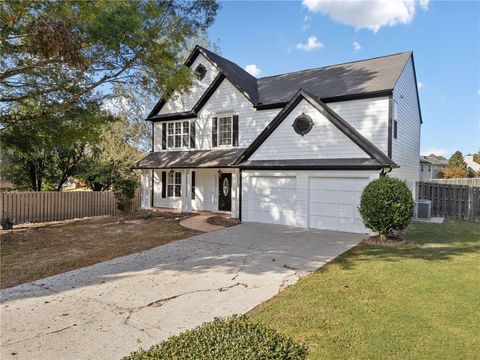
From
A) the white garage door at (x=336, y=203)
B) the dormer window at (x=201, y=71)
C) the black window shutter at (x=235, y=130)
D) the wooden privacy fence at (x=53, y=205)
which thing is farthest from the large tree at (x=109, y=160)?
the white garage door at (x=336, y=203)

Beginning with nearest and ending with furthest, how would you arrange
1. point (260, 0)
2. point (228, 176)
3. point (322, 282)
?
point (322, 282) → point (260, 0) → point (228, 176)

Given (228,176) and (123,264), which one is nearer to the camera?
(123,264)

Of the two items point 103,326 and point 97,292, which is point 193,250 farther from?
point 103,326

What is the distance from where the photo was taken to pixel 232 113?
57.2ft

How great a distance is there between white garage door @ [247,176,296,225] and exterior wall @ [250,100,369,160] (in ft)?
3.53

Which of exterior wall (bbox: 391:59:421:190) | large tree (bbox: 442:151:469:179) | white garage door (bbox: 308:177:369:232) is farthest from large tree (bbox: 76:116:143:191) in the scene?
large tree (bbox: 442:151:469:179)

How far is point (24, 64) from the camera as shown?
905cm

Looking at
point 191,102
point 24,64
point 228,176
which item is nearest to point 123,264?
point 24,64

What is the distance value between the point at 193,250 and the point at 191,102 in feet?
39.6

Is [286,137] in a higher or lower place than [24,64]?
lower

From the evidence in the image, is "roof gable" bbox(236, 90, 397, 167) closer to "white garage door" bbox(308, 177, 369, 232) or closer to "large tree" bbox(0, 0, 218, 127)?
"white garage door" bbox(308, 177, 369, 232)

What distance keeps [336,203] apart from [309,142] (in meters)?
2.72

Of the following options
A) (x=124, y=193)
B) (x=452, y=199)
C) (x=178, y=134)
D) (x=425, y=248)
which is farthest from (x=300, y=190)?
(x=124, y=193)

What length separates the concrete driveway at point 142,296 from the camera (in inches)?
165
